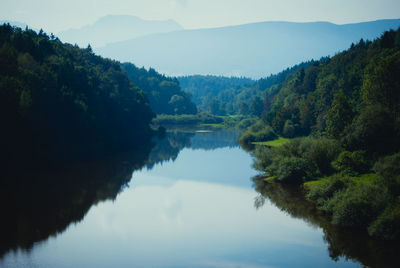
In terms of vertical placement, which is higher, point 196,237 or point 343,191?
point 343,191

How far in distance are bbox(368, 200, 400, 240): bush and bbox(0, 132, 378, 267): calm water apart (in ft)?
11.1

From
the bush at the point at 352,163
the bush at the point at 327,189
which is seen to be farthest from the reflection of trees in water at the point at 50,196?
the bush at the point at 352,163

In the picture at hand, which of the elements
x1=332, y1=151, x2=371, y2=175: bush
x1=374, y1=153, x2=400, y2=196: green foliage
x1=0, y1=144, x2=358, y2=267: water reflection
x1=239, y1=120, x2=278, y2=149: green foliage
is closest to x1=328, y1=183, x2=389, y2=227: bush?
x1=374, y1=153, x2=400, y2=196: green foliage

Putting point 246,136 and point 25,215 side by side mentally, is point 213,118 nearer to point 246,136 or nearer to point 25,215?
point 246,136

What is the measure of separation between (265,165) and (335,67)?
50.6 meters

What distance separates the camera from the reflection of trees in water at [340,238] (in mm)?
25406

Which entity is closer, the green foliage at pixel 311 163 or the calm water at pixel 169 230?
the calm water at pixel 169 230

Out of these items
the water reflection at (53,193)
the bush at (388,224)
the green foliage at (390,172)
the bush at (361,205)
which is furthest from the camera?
the green foliage at (390,172)

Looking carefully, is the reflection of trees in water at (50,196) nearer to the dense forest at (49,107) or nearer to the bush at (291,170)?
the dense forest at (49,107)

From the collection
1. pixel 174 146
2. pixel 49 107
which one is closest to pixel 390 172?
pixel 49 107

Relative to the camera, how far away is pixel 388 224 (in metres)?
27.4

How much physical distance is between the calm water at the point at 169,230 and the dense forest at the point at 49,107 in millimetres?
12456

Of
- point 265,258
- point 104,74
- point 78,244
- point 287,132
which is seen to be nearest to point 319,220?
point 265,258

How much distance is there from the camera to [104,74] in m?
108
